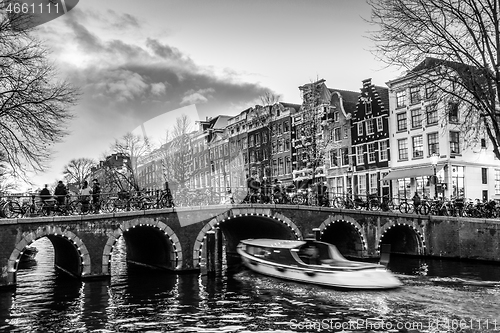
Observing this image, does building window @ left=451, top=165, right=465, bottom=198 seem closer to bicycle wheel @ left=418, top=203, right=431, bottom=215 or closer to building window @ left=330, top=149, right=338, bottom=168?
bicycle wheel @ left=418, top=203, right=431, bottom=215

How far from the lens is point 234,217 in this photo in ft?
96.4

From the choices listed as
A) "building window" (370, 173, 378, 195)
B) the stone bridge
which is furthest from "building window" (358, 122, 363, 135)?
the stone bridge

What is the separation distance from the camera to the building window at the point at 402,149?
43.5 m

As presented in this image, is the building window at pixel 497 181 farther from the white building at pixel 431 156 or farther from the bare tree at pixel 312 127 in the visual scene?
the bare tree at pixel 312 127

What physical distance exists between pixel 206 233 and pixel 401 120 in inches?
917

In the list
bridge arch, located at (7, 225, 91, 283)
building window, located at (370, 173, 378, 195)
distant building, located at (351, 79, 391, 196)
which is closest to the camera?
bridge arch, located at (7, 225, 91, 283)

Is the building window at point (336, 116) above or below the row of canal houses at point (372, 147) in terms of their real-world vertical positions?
above

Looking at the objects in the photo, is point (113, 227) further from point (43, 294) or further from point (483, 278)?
point (483, 278)

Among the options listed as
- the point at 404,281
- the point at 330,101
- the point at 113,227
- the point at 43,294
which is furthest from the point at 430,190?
the point at 43,294

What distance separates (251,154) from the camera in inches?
2398

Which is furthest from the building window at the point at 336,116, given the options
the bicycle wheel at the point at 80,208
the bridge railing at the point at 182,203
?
the bicycle wheel at the point at 80,208

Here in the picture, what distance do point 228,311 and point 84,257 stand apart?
10324 millimetres

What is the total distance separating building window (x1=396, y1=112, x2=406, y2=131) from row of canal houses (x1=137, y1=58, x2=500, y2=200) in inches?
3.3

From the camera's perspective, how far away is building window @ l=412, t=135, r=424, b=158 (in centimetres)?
4209
